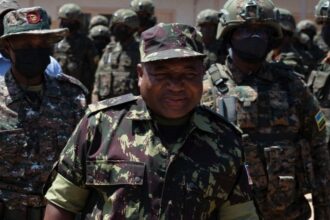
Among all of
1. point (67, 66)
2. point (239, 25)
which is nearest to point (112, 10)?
point (67, 66)

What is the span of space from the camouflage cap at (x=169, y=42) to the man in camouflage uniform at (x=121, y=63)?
8.93 meters

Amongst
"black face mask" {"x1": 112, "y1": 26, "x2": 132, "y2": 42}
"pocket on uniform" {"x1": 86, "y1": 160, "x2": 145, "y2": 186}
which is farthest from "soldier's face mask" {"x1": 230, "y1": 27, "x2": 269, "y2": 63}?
"black face mask" {"x1": 112, "y1": 26, "x2": 132, "y2": 42}

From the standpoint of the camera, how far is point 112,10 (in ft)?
64.7

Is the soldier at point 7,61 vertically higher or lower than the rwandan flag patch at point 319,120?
higher

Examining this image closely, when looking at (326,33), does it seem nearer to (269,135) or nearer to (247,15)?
(247,15)

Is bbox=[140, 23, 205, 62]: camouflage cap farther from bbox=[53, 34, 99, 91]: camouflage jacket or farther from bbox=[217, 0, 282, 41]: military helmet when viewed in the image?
bbox=[53, 34, 99, 91]: camouflage jacket

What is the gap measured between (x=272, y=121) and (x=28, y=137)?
140cm

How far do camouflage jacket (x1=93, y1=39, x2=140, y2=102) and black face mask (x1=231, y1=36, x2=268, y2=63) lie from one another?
23.9ft

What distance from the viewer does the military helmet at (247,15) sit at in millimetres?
4469

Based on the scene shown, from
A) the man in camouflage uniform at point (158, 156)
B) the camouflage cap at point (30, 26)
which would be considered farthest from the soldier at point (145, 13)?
the man in camouflage uniform at point (158, 156)

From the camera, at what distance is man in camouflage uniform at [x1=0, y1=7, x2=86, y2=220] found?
403 centimetres

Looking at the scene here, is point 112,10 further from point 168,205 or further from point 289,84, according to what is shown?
point 168,205

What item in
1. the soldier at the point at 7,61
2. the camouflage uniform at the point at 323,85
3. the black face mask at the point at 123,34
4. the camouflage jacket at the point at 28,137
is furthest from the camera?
the black face mask at the point at 123,34

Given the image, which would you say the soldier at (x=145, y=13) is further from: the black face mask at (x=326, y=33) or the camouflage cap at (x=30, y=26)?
the camouflage cap at (x=30, y=26)
